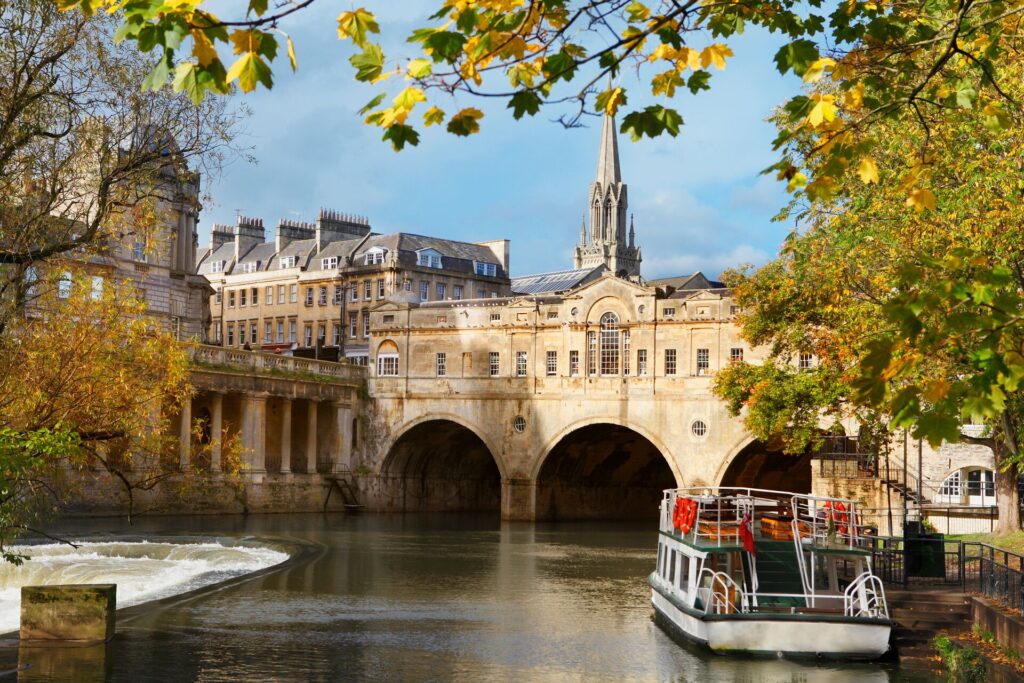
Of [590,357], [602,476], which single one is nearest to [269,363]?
[590,357]

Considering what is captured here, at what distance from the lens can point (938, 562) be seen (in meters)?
25.7

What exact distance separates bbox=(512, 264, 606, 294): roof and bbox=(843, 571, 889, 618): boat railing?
63.7 m

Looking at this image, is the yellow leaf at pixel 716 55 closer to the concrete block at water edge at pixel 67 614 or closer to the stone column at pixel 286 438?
the concrete block at water edge at pixel 67 614

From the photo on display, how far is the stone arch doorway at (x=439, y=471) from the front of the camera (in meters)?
67.4

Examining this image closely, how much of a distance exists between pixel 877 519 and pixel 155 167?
30918 mm

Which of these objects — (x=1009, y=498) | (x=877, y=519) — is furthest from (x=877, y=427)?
(x=877, y=519)

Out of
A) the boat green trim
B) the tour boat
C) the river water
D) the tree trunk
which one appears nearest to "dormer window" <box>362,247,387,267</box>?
the river water

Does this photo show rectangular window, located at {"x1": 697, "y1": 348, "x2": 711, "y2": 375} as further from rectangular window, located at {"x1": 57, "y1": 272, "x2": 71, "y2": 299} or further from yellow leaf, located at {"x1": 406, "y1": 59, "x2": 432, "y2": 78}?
yellow leaf, located at {"x1": 406, "y1": 59, "x2": 432, "y2": 78}

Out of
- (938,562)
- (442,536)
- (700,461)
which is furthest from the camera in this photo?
(700,461)

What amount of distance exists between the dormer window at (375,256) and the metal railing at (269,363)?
19729 mm

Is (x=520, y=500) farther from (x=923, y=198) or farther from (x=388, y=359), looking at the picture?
(x=923, y=198)

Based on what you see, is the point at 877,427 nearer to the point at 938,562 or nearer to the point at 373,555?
the point at 938,562

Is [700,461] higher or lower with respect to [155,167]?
lower

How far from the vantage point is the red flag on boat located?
22312 mm
